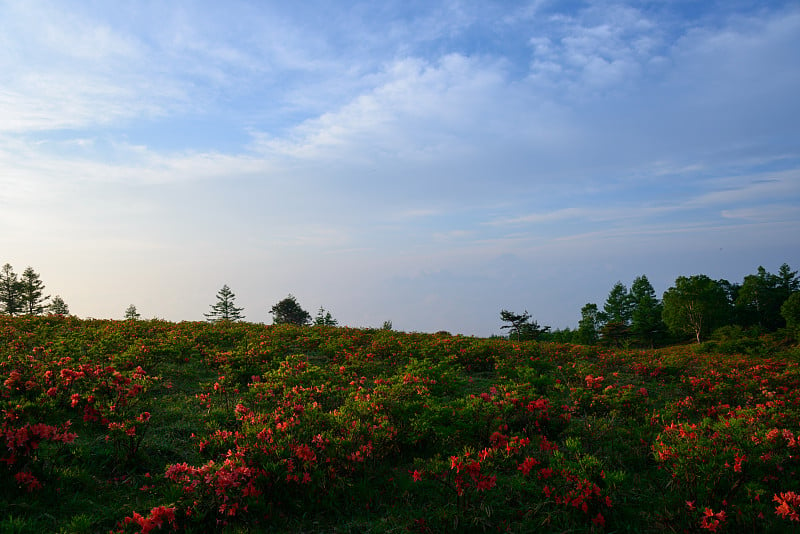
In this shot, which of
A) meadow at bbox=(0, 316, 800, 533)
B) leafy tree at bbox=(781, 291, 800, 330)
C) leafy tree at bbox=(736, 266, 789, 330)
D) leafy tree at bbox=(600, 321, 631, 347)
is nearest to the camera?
meadow at bbox=(0, 316, 800, 533)

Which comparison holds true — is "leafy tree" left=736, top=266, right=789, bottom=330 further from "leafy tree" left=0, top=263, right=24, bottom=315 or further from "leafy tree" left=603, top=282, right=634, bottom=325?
"leafy tree" left=0, top=263, right=24, bottom=315

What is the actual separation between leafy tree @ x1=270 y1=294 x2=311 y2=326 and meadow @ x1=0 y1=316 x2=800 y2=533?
161ft

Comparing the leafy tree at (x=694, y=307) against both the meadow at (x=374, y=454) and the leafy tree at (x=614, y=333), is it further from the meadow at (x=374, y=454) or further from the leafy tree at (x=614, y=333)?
the meadow at (x=374, y=454)

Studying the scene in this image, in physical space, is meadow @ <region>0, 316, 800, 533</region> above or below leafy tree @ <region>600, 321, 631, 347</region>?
above

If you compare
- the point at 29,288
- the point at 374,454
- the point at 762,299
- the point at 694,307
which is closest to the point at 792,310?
the point at 694,307

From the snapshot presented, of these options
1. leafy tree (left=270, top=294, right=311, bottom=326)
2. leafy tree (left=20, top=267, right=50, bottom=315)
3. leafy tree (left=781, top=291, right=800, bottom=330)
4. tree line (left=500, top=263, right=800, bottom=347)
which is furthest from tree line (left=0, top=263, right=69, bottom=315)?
leafy tree (left=781, top=291, right=800, bottom=330)

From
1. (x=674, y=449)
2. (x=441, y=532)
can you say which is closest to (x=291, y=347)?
(x=441, y=532)

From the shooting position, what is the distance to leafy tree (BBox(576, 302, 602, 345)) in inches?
1959

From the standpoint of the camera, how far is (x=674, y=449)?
570 centimetres

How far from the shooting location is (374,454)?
6.00 metres

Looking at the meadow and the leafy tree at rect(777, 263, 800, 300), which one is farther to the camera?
the leafy tree at rect(777, 263, 800, 300)

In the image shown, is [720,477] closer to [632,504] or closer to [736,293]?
[632,504]

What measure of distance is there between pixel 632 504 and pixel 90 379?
858cm

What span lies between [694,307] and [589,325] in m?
11.7
